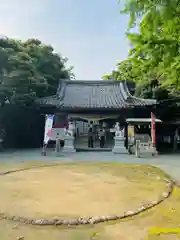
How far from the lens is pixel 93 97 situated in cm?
2167

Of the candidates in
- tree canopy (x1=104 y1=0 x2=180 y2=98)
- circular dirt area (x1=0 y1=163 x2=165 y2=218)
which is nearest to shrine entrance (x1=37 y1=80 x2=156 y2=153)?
circular dirt area (x1=0 y1=163 x2=165 y2=218)

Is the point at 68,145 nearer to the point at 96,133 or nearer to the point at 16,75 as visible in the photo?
the point at 96,133

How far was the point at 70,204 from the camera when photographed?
5.98m

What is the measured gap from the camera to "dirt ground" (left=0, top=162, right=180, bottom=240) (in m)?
4.43

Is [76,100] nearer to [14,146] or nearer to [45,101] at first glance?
[45,101]

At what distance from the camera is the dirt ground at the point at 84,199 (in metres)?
4.43

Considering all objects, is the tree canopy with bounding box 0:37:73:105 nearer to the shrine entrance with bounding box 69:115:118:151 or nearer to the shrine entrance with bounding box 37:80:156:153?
the shrine entrance with bounding box 37:80:156:153

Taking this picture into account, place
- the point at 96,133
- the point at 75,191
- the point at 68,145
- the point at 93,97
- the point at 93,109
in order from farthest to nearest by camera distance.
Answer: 1. the point at 96,133
2. the point at 93,97
3. the point at 93,109
4. the point at 68,145
5. the point at 75,191

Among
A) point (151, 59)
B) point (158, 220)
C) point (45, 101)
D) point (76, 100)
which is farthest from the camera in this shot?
point (76, 100)

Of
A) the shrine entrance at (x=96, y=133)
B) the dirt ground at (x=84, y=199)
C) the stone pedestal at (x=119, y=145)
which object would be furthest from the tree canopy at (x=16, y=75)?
the dirt ground at (x=84, y=199)

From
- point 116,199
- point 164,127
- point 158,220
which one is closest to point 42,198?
point 116,199

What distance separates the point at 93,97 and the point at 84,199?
15692 millimetres

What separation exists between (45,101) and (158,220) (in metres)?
15.3

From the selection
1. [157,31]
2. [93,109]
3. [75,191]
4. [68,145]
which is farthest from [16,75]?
[157,31]
